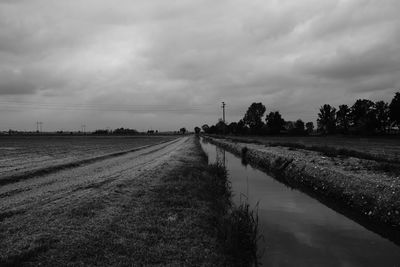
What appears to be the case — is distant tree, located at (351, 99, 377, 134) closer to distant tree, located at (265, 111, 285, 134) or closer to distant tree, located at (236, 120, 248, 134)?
distant tree, located at (265, 111, 285, 134)

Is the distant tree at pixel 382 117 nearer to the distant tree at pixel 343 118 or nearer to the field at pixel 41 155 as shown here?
the distant tree at pixel 343 118

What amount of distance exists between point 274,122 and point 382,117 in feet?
155

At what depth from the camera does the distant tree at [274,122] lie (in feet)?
491

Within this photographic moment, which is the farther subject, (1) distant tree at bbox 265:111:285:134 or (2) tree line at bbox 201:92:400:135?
(1) distant tree at bbox 265:111:285:134

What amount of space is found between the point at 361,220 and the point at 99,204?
9.88 metres

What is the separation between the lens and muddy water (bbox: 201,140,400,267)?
371 inches

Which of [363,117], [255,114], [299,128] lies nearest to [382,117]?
[363,117]

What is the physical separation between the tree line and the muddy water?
9308 cm

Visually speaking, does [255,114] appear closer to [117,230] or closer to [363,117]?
[363,117]

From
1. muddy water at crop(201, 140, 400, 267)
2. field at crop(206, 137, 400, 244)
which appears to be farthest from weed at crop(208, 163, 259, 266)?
field at crop(206, 137, 400, 244)

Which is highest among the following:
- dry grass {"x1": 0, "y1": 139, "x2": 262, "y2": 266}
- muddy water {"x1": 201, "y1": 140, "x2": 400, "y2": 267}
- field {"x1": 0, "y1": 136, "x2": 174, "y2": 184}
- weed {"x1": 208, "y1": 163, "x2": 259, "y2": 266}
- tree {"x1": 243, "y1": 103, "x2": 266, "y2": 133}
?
tree {"x1": 243, "y1": 103, "x2": 266, "y2": 133}

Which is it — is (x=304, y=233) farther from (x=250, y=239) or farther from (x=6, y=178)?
(x=6, y=178)

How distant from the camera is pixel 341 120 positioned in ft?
447

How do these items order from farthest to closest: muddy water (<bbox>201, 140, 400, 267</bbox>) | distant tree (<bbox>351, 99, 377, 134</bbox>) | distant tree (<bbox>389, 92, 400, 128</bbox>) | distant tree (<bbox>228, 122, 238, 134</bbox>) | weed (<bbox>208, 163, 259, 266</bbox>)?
distant tree (<bbox>228, 122, 238, 134</bbox>) → distant tree (<bbox>351, 99, 377, 134</bbox>) → distant tree (<bbox>389, 92, 400, 128</bbox>) → muddy water (<bbox>201, 140, 400, 267</bbox>) → weed (<bbox>208, 163, 259, 266</bbox>)
